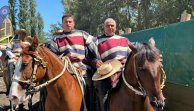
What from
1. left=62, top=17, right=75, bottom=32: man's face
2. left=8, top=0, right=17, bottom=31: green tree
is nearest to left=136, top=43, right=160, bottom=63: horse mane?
left=62, top=17, right=75, bottom=32: man's face

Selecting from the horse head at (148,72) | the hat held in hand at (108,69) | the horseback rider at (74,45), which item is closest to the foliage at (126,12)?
the horseback rider at (74,45)

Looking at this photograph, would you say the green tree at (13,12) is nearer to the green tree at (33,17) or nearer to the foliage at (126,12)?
the green tree at (33,17)

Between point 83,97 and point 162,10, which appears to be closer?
point 83,97

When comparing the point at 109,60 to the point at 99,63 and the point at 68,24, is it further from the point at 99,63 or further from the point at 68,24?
the point at 68,24

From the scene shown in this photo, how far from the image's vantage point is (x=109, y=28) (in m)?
6.38

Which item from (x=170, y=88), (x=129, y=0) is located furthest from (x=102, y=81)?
(x=129, y=0)

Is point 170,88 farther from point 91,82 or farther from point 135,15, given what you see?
point 135,15

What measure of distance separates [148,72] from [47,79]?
5.38 ft

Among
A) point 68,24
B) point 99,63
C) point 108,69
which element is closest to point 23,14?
point 68,24

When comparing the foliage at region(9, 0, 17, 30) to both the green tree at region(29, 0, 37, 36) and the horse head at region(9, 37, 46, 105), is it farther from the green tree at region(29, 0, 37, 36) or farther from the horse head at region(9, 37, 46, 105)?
the horse head at region(9, 37, 46, 105)

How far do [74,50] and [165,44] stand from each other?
86.6 inches

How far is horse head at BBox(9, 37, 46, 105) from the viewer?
4.91 metres

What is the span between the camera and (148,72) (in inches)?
180

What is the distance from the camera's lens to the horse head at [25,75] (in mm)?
4910
